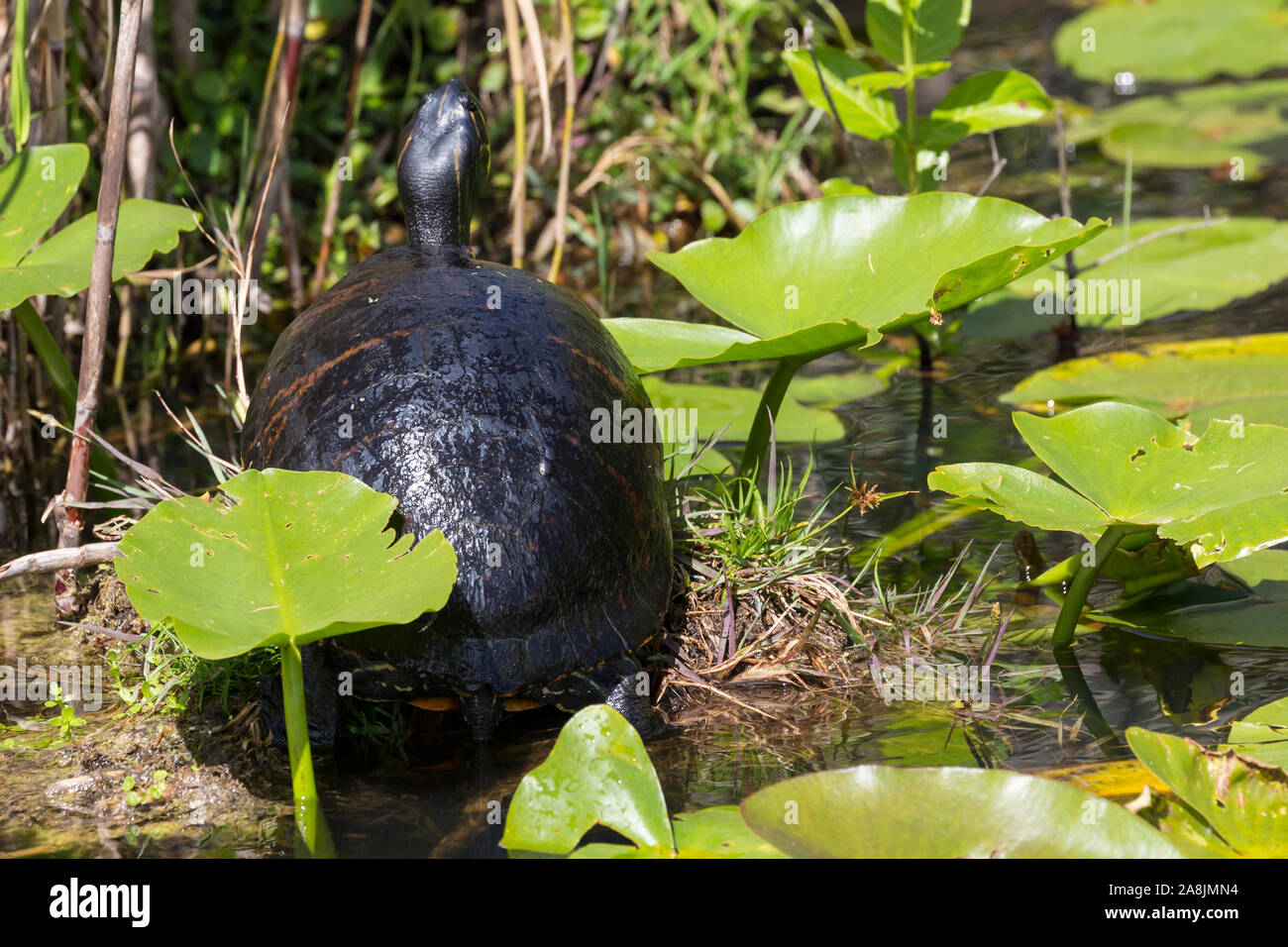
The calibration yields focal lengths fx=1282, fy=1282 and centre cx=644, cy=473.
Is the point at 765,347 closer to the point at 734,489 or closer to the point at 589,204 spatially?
the point at 734,489

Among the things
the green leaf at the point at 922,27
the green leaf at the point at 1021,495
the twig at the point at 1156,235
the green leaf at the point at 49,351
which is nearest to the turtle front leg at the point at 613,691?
the green leaf at the point at 1021,495

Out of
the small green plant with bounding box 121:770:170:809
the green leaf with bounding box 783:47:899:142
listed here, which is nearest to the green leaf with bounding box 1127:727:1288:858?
the small green plant with bounding box 121:770:170:809

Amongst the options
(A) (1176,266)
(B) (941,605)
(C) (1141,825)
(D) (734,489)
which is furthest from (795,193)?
(C) (1141,825)

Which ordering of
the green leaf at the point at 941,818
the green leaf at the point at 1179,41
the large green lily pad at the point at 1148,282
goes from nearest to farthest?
1. the green leaf at the point at 941,818
2. the large green lily pad at the point at 1148,282
3. the green leaf at the point at 1179,41

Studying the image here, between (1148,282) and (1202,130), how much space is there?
207cm

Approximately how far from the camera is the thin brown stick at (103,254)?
2508mm

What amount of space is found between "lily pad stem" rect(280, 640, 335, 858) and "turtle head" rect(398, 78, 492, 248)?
1153 millimetres

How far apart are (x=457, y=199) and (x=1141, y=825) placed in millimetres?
1802

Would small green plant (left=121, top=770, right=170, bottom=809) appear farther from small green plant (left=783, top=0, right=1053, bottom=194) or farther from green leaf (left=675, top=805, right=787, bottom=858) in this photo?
small green plant (left=783, top=0, right=1053, bottom=194)

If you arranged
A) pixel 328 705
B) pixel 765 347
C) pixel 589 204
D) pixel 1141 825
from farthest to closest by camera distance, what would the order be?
1. pixel 589 204
2. pixel 765 347
3. pixel 328 705
4. pixel 1141 825

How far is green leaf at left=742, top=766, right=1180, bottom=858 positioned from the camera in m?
1.75

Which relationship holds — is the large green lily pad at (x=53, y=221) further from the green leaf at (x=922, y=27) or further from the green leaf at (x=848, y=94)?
the green leaf at (x=922, y=27)

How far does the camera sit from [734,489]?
9.96 feet

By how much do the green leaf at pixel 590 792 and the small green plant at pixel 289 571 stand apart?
11.9 inches
